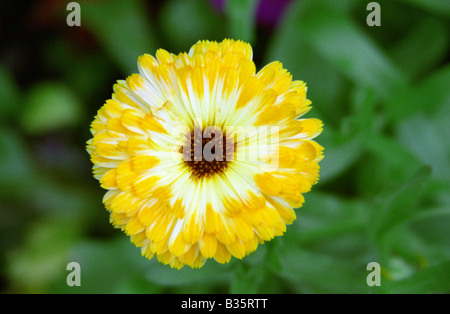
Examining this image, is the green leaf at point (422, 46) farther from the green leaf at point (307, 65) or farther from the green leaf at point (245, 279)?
the green leaf at point (245, 279)

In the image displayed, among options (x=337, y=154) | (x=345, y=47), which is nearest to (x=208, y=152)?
(x=337, y=154)

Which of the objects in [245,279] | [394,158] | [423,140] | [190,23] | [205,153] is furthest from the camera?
[190,23]

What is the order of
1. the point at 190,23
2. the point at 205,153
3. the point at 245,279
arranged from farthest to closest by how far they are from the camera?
the point at 190,23, the point at 245,279, the point at 205,153

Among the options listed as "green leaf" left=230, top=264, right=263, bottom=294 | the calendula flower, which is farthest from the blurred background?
the calendula flower

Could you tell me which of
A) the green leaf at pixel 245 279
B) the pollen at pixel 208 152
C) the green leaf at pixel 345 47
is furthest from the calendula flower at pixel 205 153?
the green leaf at pixel 345 47

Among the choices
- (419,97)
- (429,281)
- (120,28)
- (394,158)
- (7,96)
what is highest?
(120,28)

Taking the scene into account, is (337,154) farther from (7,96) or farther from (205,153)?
(7,96)

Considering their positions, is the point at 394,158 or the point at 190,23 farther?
the point at 190,23

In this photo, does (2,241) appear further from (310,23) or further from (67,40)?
(310,23)
